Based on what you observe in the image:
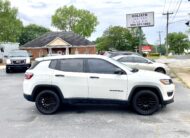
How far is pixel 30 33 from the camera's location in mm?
102562

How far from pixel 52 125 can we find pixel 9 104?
3.51 meters

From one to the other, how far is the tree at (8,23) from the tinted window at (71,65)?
42.4 meters

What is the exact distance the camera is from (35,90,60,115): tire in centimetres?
934

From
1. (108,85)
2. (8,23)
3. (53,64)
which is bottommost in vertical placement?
(108,85)

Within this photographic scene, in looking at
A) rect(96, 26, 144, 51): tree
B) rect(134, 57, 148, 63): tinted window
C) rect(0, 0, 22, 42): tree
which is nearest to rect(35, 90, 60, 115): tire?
rect(134, 57, 148, 63): tinted window

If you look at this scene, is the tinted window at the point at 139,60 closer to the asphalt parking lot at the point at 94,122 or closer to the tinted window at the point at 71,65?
the asphalt parking lot at the point at 94,122

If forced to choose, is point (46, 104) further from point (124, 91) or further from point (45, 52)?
point (45, 52)

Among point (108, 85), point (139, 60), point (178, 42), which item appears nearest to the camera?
point (108, 85)

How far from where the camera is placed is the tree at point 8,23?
49844mm

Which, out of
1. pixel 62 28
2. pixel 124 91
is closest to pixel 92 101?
pixel 124 91

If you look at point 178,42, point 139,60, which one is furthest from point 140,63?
point 178,42

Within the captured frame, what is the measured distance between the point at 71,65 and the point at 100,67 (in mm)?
828

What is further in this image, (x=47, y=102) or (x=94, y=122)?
(x=47, y=102)

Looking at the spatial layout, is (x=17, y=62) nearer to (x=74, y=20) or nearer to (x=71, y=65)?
(x=71, y=65)
